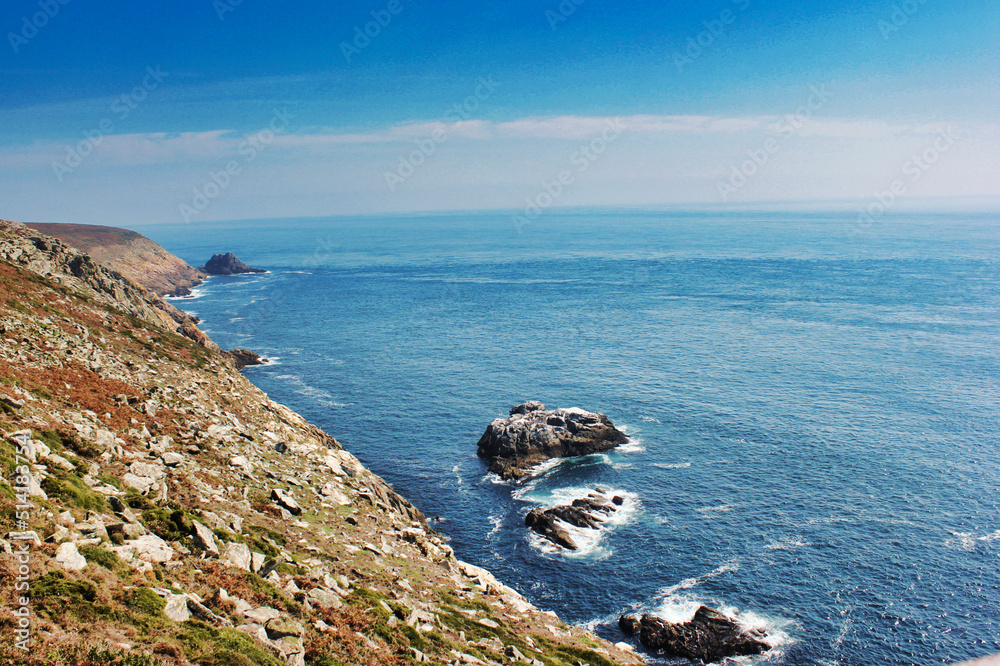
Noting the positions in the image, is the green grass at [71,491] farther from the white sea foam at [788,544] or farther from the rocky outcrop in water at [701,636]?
the white sea foam at [788,544]

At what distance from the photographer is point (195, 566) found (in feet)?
72.6

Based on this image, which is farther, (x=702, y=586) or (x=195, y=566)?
(x=702, y=586)

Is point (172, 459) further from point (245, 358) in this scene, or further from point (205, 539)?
point (245, 358)

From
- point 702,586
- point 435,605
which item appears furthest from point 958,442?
point 435,605

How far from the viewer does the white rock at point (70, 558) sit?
17.5m

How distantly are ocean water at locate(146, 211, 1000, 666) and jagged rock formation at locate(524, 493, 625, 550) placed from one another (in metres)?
1.47

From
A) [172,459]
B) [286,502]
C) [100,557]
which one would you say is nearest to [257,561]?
[100,557]

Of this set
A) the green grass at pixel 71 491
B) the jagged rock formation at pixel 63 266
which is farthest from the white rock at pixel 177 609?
the jagged rock formation at pixel 63 266

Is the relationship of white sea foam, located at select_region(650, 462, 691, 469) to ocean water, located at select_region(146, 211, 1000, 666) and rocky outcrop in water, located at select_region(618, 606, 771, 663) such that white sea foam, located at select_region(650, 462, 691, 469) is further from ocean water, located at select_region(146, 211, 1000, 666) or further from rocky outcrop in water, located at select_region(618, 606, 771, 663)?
rocky outcrop in water, located at select_region(618, 606, 771, 663)

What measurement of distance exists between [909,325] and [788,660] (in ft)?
394

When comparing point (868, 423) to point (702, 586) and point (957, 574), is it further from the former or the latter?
point (702, 586)

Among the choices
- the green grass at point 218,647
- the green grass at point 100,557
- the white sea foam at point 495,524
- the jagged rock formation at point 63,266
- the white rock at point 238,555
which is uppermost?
the jagged rock formation at point 63,266

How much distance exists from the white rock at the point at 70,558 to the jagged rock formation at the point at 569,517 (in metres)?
45.8

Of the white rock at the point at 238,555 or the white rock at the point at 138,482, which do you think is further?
the white rock at the point at 138,482
